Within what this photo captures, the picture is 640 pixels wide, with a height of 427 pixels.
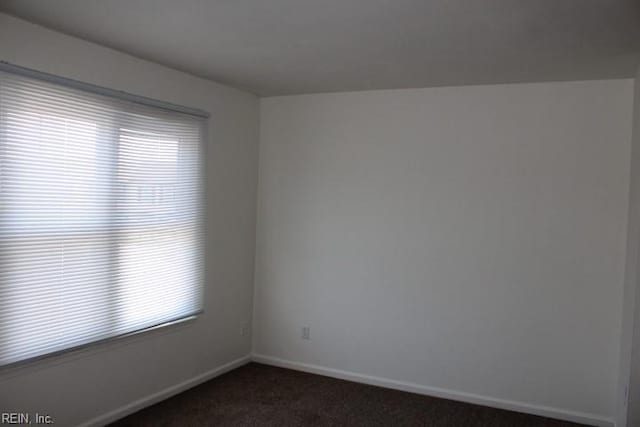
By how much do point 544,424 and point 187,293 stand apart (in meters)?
2.91

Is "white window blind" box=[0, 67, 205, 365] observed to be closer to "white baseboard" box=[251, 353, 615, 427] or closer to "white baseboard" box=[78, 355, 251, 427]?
"white baseboard" box=[78, 355, 251, 427]

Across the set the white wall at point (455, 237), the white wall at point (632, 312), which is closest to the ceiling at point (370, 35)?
the white wall at point (455, 237)

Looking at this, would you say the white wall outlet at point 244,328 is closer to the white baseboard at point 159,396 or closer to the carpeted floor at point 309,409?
the white baseboard at point 159,396

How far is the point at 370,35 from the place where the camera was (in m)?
2.93

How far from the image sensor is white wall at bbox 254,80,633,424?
3.77 metres

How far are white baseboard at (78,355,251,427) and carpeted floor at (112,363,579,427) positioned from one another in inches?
1.9

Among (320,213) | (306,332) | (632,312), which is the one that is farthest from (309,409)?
(632,312)

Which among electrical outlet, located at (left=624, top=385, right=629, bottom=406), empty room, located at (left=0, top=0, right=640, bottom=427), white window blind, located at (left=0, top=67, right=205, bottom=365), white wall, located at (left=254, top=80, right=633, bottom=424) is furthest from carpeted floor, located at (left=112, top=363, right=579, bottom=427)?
white window blind, located at (left=0, top=67, right=205, bottom=365)

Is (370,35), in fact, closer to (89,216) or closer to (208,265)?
(89,216)

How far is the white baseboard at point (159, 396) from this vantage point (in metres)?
3.42

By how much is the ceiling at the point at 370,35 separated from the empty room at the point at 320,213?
0.07 ft

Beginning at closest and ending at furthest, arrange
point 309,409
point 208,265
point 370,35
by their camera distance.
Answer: point 370,35 < point 309,409 < point 208,265

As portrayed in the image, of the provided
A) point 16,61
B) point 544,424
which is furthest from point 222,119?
point 544,424

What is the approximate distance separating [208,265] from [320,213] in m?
1.12
